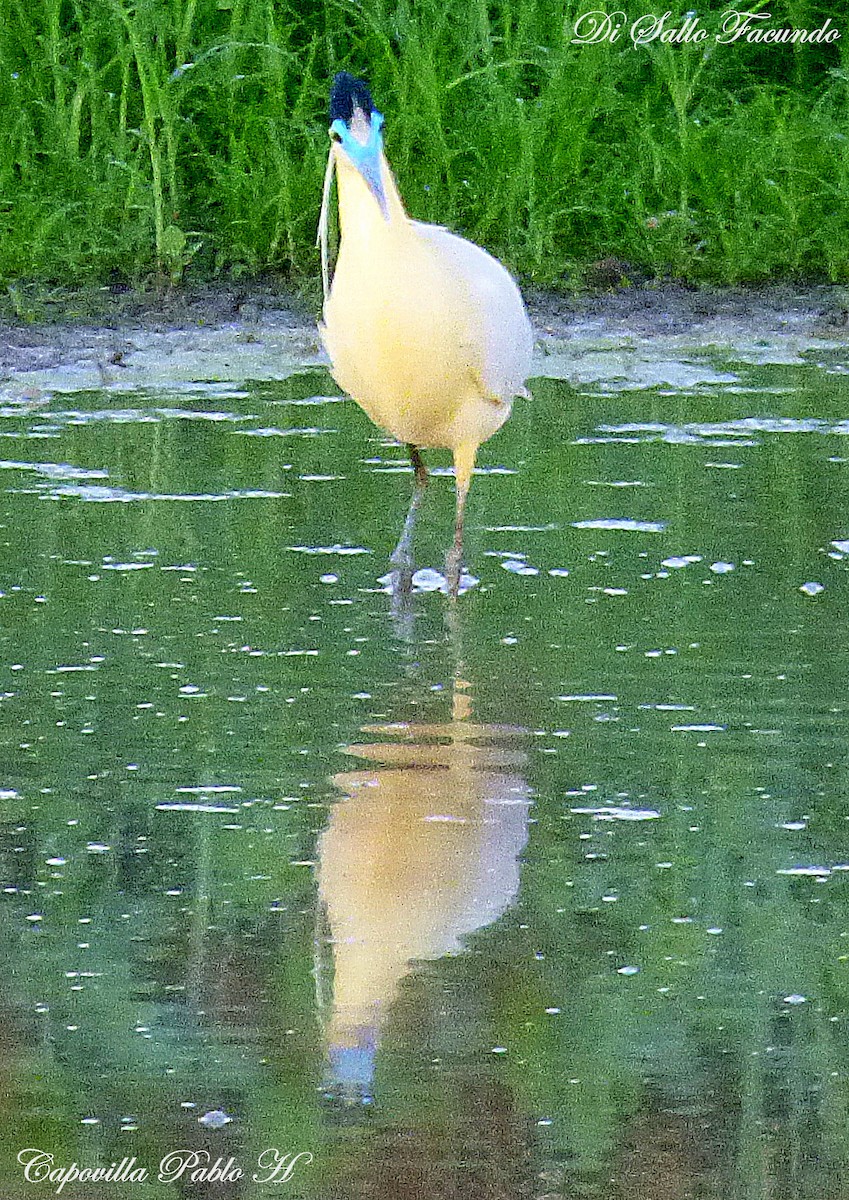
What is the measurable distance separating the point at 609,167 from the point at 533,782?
5530 millimetres

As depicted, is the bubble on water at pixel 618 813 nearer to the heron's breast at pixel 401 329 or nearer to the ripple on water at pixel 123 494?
the heron's breast at pixel 401 329

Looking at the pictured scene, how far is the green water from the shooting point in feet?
9.30

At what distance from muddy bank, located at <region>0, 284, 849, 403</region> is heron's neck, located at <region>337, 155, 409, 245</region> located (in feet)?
6.96

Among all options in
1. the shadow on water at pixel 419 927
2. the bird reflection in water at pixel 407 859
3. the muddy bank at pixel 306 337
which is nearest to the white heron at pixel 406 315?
the shadow on water at pixel 419 927

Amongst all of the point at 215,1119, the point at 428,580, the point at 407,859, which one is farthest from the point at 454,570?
the point at 215,1119

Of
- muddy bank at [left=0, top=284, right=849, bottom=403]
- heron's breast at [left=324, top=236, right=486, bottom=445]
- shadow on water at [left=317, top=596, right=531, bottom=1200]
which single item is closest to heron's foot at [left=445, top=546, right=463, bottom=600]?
heron's breast at [left=324, top=236, right=486, bottom=445]

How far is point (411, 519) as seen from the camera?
559 centimetres

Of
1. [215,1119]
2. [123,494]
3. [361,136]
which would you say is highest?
[361,136]

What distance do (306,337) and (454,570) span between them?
286 centimetres

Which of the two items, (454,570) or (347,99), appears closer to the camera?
(347,99)

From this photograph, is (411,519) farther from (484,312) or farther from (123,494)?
(123,494)

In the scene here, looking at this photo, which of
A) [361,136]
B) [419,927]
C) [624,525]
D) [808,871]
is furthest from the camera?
[624,525]

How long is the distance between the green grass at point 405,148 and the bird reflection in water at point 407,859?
4658 mm

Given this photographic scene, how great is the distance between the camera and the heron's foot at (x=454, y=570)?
5.32 m
